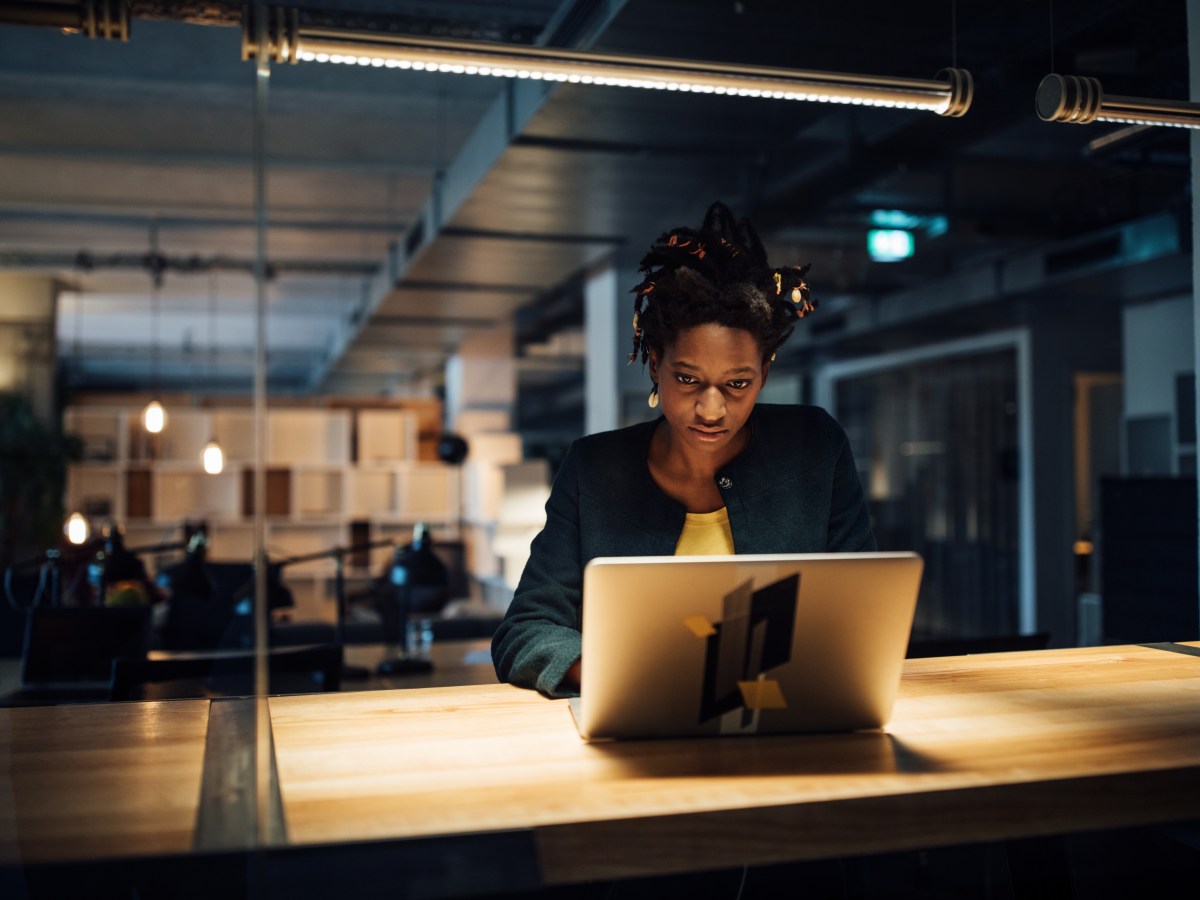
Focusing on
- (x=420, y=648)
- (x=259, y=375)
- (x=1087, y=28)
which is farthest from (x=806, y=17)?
(x=420, y=648)

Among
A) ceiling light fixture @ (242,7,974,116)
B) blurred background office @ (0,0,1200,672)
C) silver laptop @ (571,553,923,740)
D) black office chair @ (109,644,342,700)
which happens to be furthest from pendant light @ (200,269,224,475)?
silver laptop @ (571,553,923,740)

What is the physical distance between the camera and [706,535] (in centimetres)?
204

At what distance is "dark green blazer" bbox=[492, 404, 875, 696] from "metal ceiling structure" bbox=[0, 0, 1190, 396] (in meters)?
1.02

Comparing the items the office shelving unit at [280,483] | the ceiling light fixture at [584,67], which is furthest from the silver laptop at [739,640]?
the office shelving unit at [280,483]

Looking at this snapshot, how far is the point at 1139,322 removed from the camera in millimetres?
9094

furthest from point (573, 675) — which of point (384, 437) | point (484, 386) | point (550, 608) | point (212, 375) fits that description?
point (212, 375)

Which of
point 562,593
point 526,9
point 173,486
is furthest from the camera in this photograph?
point 173,486

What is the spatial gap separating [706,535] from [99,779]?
1103 millimetres

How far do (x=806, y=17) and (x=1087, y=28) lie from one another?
1100 millimetres

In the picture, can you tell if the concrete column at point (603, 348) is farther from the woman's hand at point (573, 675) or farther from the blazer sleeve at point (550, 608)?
the woman's hand at point (573, 675)

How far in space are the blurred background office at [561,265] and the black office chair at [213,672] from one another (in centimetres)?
51

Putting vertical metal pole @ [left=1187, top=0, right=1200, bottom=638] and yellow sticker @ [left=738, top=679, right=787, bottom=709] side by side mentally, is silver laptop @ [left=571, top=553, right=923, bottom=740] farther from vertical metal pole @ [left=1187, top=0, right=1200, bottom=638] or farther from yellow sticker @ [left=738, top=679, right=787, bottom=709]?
vertical metal pole @ [left=1187, top=0, right=1200, bottom=638]

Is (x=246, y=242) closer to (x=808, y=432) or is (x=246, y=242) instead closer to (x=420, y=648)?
(x=420, y=648)

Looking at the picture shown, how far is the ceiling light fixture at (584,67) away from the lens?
184 cm
